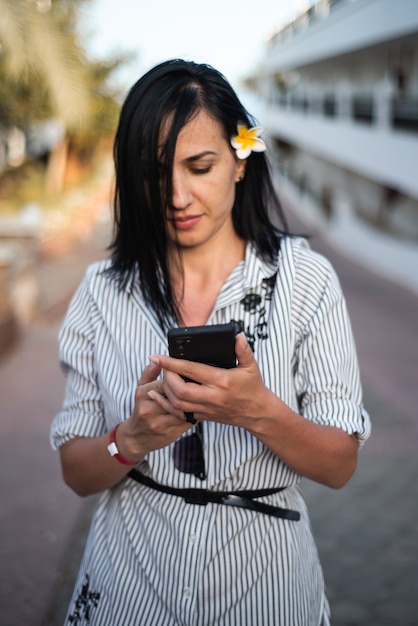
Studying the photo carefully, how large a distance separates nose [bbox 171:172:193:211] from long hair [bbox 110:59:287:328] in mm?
12

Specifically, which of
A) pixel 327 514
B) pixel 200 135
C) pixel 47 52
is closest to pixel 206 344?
pixel 200 135

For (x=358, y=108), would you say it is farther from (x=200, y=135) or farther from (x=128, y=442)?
(x=128, y=442)

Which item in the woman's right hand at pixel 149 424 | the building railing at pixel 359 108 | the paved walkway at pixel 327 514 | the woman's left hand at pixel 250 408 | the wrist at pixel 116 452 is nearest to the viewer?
the woman's left hand at pixel 250 408

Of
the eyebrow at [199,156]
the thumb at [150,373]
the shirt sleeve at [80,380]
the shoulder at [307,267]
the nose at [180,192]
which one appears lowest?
the shirt sleeve at [80,380]

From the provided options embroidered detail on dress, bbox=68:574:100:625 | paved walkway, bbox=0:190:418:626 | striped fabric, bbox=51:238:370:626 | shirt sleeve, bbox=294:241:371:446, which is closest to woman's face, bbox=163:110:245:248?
striped fabric, bbox=51:238:370:626

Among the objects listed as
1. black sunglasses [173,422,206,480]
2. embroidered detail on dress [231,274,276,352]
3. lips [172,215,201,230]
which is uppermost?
lips [172,215,201,230]

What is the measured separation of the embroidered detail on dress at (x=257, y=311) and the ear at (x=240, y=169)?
11.1 inches

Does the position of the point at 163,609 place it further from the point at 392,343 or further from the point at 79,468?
the point at 392,343

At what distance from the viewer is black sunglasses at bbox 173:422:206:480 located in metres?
1.57

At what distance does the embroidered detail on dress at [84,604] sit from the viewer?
1.67 m

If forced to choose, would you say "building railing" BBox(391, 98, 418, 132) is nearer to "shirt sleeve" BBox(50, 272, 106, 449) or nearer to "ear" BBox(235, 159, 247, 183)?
"ear" BBox(235, 159, 247, 183)

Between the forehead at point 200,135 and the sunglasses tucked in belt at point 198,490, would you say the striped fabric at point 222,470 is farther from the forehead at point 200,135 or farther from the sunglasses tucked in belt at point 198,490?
the forehead at point 200,135

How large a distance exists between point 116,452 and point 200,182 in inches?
24.2

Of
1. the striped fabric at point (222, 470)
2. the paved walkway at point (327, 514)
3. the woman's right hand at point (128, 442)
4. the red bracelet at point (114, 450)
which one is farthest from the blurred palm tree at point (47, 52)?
the red bracelet at point (114, 450)
